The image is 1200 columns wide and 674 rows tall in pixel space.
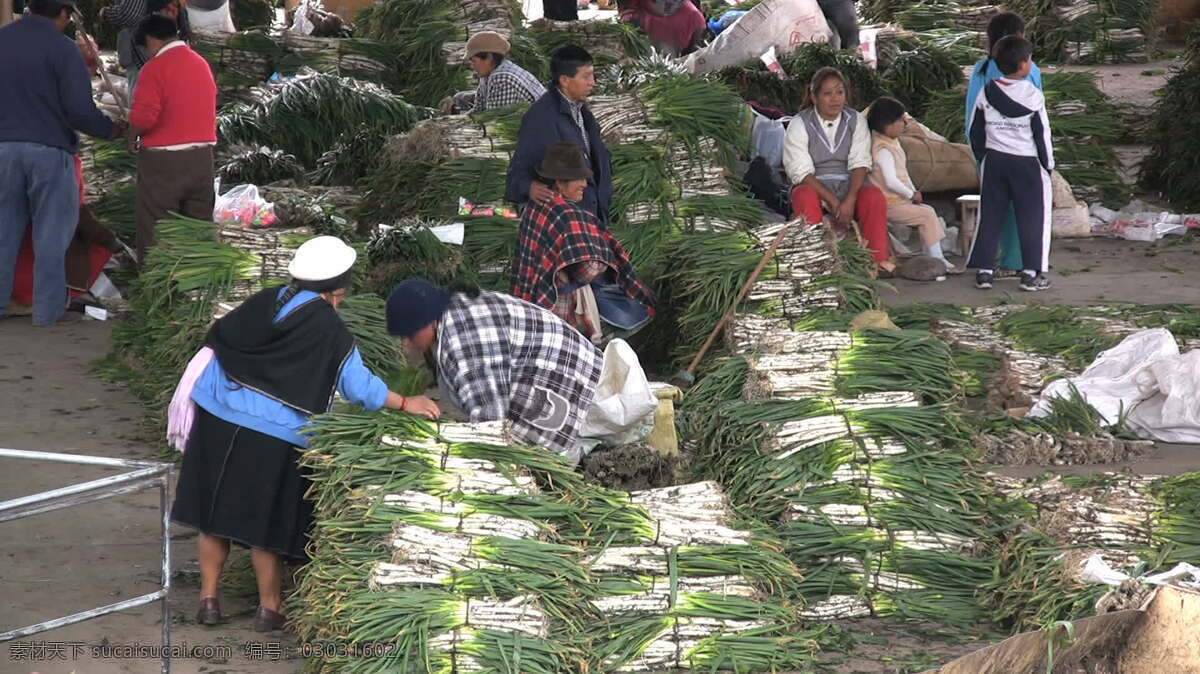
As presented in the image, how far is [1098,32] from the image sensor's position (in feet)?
49.2

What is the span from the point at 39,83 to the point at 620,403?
3.85 metres

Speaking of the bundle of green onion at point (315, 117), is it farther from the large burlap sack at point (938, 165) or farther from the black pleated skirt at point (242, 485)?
the black pleated skirt at point (242, 485)

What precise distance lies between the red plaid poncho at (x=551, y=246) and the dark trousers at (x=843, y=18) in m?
5.79

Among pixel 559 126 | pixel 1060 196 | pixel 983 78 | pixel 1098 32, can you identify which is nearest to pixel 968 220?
pixel 983 78

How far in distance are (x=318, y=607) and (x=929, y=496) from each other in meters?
2.12

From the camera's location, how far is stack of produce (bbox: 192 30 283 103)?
11.6 m

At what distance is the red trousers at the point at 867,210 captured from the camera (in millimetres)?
8531

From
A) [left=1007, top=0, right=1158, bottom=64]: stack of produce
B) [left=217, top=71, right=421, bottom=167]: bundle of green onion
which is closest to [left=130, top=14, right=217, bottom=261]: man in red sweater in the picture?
[left=217, top=71, right=421, bottom=167]: bundle of green onion

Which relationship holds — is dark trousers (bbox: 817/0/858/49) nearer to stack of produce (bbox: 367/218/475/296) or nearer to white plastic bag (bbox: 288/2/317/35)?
white plastic bag (bbox: 288/2/317/35)

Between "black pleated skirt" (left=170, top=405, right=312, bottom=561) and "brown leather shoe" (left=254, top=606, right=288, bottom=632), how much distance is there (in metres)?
0.19

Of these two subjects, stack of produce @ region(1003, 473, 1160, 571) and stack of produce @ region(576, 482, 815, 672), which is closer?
stack of produce @ region(576, 482, 815, 672)

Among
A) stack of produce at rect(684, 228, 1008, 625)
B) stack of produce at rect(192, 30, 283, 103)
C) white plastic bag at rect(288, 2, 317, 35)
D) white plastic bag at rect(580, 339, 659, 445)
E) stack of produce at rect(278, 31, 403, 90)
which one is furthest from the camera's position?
white plastic bag at rect(288, 2, 317, 35)

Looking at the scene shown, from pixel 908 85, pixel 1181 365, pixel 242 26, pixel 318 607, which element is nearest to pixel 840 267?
pixel 1181 365

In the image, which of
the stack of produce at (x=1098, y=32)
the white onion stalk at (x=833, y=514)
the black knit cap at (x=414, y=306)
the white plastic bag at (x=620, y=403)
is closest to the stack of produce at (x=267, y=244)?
the white plastic bag at (x=620, y=403)
